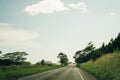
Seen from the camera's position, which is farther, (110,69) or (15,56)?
(15,56)

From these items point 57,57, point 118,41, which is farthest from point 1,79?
point 57,57

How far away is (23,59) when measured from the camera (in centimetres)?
13938

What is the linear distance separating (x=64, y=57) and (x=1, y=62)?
100 metres

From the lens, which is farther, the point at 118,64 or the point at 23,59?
Result: the point at 23,59

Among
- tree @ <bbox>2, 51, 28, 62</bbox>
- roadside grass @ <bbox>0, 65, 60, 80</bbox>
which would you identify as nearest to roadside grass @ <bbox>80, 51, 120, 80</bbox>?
roadside grass @ <bbox>0, 65, 60, 80</bbox>

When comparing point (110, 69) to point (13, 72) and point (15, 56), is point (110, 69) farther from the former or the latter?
point (15, 56)

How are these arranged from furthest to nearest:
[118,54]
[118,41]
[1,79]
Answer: [118,41] → [118,54] → [1,79]

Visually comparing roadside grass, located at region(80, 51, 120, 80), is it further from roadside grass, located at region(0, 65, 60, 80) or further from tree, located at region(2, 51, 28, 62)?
tree, located at region(2, 51, 28, 62)

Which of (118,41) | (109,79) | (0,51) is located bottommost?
(109,79)

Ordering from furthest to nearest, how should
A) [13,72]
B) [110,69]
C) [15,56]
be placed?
[15,56]
[13,72]
[110,69]

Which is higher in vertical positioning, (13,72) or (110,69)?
(13,72)

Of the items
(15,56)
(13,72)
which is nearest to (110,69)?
(13,72)

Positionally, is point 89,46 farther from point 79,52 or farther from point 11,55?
point 11,55

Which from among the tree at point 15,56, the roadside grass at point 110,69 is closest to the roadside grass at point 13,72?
the roadside grass at point 110,69
